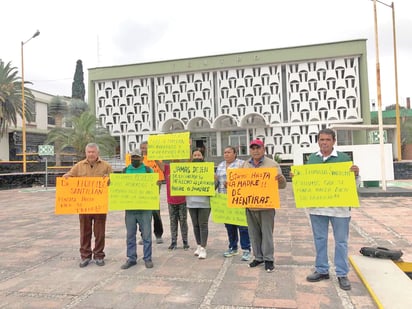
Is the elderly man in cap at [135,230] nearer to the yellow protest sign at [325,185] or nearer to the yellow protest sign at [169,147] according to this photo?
the yellow protest sign at [169,147]

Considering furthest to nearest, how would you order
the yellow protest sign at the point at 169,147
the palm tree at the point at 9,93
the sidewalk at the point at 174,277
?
the palm tree at the point at 9,93 → the yellow protest sign at the point at 169,147 → the sidewalk at the point at 174,277

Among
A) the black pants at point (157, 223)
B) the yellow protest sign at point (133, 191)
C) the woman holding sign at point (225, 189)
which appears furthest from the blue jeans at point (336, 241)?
the black pants at point (157, 223)

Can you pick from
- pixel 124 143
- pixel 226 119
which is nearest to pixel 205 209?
pixel 226 119

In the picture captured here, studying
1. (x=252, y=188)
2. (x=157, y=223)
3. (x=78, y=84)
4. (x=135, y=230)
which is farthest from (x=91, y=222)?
(x=78, y=84)

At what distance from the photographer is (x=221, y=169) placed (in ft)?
16.9

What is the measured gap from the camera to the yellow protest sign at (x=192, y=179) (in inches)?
201

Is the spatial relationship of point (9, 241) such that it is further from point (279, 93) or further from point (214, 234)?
point (279, 93)

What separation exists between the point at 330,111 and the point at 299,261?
113ft

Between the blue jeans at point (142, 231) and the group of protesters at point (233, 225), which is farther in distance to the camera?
the blue jeans at point (142, 231)

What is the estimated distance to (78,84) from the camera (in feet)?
170

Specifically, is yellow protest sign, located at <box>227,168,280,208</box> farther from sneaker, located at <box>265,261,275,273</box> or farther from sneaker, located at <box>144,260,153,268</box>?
sneaker, located at <box>144,260,153,268</box>

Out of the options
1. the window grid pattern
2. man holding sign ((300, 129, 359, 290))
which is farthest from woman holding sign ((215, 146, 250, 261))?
the window grid pattern

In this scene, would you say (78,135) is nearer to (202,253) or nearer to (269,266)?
(202,253)

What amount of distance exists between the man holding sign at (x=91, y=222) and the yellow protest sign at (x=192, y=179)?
98 cm
